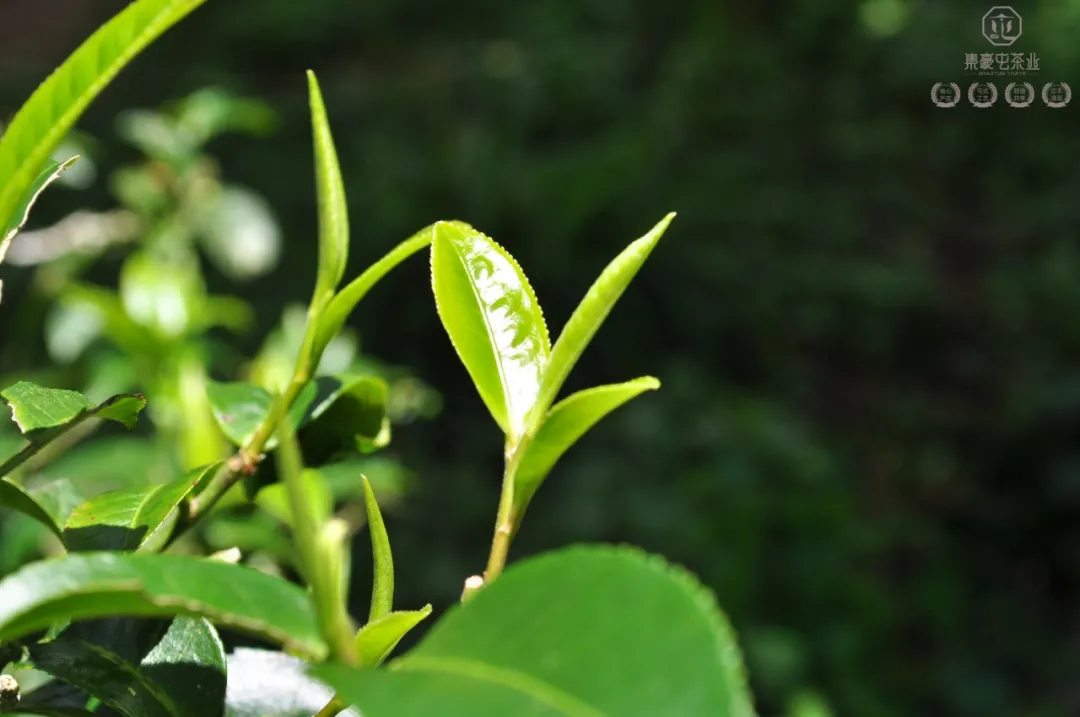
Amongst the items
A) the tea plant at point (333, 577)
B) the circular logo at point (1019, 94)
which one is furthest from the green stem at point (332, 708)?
the circular logo at point (1019, 94)

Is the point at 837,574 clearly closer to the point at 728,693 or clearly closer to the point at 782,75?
the point at 782,75

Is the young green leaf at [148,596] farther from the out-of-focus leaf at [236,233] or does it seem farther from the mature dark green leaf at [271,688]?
the out-of-focus leaf at [236,233]

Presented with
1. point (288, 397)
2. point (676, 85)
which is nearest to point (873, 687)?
point (676, 85)

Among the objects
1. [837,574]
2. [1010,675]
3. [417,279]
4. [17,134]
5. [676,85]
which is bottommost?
[1010,675]

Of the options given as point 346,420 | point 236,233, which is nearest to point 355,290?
point 346,420

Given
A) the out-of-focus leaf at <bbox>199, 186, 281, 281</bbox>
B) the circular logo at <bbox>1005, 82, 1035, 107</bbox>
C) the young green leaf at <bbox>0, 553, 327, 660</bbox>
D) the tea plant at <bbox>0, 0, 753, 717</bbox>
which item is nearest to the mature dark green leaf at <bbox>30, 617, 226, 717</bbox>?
the tea plant at <bbox>0, 0, 753, 717</bbox>

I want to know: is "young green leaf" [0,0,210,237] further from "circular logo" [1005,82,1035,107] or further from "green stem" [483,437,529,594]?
"circular logo" [1005,82,1035,107]
